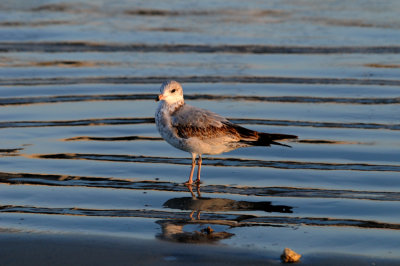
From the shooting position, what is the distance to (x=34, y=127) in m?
10.2

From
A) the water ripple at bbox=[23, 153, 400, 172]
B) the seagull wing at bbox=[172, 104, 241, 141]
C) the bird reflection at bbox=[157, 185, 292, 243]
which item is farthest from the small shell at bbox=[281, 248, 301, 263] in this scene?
the water ripple at bbox=[23, 153, 400, 172]

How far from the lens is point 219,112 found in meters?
10.9

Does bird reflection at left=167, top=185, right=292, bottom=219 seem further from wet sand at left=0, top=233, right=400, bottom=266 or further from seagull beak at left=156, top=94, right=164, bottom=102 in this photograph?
seagull beak at left=156, top=94, right=164, bottom=102

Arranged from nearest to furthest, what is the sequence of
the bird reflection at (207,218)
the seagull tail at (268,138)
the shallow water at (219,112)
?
the bird reflection at (207,218) → the shallow water at (219,112) → the seagull tail at (268,138)

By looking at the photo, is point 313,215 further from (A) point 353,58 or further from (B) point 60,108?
(A) point 353,58

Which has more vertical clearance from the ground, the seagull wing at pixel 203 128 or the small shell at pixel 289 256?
the seagull wing at pixel 203 128

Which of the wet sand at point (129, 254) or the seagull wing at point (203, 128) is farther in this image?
the seagull wing at point (203, 128)

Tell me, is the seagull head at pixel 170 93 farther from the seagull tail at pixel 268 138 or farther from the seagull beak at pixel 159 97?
the seagull tail at pixel 268 138

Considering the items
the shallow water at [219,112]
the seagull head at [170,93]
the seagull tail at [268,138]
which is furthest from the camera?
the seagull head at [170,93]

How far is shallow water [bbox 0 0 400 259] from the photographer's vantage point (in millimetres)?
6656

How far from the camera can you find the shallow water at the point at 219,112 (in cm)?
666

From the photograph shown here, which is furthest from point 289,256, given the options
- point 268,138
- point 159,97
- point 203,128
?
point 159,97

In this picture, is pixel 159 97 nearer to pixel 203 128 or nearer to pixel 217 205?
pixel 203 128

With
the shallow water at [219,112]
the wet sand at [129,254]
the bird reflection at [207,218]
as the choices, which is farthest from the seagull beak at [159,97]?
the wet sand at [129,254]
